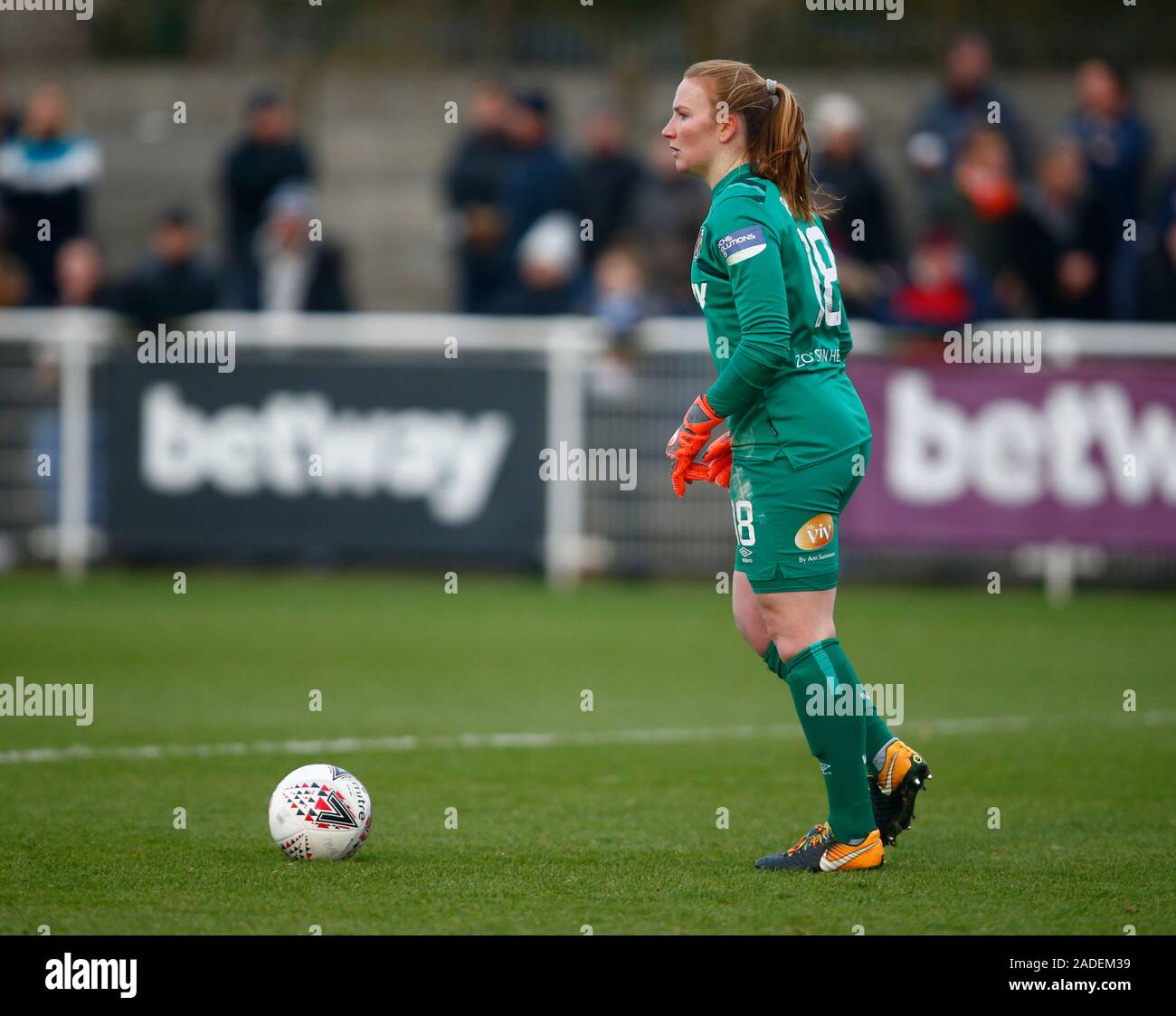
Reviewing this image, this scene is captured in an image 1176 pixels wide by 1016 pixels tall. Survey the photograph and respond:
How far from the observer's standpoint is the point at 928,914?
5449mm

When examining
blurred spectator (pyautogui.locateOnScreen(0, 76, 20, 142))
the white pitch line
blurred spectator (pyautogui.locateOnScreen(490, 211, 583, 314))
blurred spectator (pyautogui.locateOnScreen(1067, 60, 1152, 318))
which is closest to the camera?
the white pitch line

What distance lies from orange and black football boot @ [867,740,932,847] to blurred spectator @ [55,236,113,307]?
38.6 ft

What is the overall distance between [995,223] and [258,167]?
21.1ft

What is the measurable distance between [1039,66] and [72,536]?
37.2 ft

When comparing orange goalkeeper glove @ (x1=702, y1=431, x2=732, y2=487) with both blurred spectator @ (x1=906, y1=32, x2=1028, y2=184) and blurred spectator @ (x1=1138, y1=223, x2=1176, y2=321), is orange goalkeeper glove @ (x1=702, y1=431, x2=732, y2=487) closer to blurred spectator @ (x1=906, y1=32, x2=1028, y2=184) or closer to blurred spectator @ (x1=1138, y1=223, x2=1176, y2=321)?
blurred spectator @ (x1=1138, y1=223, x2=1176, y2=321)

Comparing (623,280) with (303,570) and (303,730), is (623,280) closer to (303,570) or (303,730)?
(303,570)

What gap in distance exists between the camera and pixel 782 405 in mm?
5988

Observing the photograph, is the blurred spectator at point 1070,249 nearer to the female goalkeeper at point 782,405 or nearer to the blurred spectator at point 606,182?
the blurred spectator at point 606,182

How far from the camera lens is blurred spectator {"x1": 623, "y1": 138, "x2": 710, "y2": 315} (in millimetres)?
16781

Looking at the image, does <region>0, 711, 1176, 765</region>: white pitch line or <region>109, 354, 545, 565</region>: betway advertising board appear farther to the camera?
<region>109, 354, 545, 565</region>: betway advertising board

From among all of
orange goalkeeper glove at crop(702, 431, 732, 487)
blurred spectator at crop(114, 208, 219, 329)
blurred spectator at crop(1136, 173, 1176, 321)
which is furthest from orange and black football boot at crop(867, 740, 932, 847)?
blurred spectator at crop(114, 208, 219, 329)
